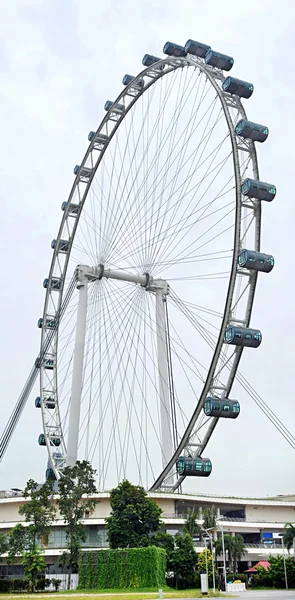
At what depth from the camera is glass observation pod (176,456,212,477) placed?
178 feet

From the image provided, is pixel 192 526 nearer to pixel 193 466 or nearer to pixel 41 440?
pixel 193 466

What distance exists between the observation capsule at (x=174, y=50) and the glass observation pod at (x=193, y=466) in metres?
34.3

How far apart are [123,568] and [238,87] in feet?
126

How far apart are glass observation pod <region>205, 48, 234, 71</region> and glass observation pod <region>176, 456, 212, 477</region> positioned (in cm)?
3185

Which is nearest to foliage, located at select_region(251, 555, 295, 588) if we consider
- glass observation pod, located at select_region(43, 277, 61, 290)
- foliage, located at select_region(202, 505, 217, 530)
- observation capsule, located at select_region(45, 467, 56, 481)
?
foliage, located at select_region(202, 505, 217, 530)

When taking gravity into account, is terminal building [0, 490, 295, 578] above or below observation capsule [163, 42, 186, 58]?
below

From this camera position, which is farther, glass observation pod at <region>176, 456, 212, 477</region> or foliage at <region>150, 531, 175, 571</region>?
foliage at <region>150, 531, 175, 571</region>

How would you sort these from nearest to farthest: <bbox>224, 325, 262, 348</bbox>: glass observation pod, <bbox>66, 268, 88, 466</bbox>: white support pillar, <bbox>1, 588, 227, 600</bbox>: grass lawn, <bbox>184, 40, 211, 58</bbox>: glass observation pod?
<bbox>1, 588, 227, 600</bbox>: grass lawn → <bbox>224, 325, 262, 348</bbox>: glass observation pod → <bbox>184, 40, 211, 58</bbox>: glass observation pod → <bbox>66, 268, 88, 466</bbox>: white support pillar

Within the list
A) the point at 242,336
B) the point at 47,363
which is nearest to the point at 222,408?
the point at 242,336

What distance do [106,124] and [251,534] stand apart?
48382 millimetres

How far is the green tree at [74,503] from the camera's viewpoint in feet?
188

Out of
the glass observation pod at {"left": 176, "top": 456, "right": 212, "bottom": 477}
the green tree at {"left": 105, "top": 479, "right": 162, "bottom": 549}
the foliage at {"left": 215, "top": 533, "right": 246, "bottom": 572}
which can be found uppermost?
the glass observation pod at {"left": 176, "top": 456, "right": 212, "bottom": 477}

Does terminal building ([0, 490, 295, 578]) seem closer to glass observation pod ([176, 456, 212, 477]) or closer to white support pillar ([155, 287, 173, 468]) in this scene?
white support pillar ([155, 287, 173, 468])

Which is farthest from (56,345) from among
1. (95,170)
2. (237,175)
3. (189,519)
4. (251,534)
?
(237,175)
